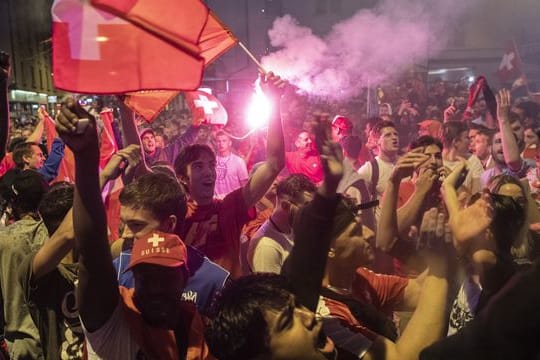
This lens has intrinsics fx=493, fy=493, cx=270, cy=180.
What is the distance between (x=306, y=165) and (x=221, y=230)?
2.97 m

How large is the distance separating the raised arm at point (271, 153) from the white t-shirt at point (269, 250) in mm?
243

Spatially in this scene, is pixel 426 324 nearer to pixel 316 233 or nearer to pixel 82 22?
pixel 316 233

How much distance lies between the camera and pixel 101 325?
1.85 meters

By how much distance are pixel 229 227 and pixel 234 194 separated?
0.24m

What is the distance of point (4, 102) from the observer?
90.8 inches

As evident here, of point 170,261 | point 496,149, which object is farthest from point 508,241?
point 496,149

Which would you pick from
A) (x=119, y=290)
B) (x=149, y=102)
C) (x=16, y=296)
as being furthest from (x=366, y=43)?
(x=119, y=290)

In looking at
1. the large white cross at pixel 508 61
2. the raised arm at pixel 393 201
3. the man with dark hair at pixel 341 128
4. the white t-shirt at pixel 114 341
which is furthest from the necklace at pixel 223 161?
the large white cross at pixel 508 61

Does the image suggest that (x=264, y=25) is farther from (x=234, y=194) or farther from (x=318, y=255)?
(x=318, y=255)

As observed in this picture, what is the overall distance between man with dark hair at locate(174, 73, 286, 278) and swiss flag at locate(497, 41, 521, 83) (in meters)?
8.20

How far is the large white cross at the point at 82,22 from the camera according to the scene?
2631mm

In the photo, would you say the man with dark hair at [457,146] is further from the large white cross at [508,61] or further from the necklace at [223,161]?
the large white cross at [508,61]

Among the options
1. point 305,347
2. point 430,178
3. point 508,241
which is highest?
point 430,178

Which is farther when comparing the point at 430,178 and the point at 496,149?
the point at 496,149
